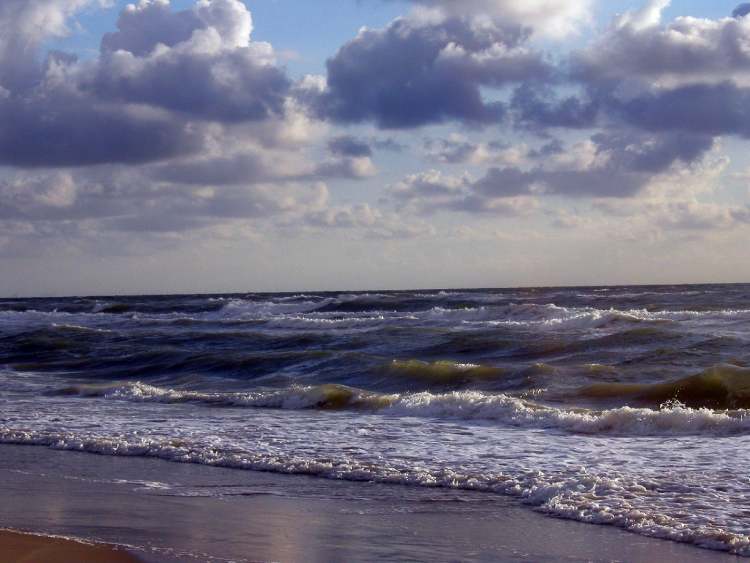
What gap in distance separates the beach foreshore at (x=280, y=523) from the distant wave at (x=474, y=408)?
3.98 meters

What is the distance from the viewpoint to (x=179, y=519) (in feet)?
22.5

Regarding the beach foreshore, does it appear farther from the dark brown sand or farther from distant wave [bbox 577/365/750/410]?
distant wave [bbox 577/365/750/410]

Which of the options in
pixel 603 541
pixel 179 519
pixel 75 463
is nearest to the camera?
pixel 603 541

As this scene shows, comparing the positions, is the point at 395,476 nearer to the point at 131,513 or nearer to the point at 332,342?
the point at 131,513

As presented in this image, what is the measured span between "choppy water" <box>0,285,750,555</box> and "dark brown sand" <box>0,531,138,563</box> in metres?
3.34

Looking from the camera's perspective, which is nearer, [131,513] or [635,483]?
[131,513]

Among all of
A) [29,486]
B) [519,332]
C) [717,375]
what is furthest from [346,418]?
[519,332]

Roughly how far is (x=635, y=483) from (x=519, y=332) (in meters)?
17.0

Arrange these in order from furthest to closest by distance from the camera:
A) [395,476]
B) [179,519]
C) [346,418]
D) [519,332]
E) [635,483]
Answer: [519,332]
[346,418]
[395,476]
[635,483]
[179,519]

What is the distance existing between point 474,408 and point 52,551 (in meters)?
8.00

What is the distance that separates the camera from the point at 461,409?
12.9m

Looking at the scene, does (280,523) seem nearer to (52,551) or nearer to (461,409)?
(52,551)

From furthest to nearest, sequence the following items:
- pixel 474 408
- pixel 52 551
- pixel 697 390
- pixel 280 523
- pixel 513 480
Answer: pixel 697 390 → pixel 474 408 → pixel 513 480 → pixel 280 523 → pixel 52 551

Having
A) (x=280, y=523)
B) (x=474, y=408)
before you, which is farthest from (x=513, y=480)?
(x=474, y=408)
